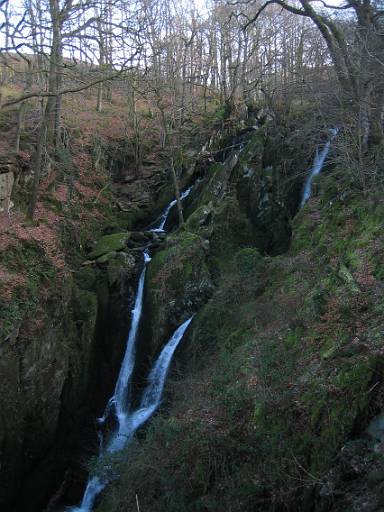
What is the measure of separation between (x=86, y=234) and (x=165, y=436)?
1020 centimetres

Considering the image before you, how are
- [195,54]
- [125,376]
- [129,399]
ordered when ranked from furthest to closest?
[195,54]
[125,376]
[129,399]

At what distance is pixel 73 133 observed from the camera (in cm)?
2083

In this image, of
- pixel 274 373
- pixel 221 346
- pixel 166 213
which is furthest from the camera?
pixel 166 213

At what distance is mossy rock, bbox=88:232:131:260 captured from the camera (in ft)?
50.1

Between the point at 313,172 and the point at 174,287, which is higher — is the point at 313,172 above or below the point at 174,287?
above

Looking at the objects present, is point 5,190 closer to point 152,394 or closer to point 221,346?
point 152,394

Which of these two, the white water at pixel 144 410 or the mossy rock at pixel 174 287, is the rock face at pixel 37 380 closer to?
the white water at pixel 144 410

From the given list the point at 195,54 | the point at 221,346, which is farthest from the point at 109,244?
the point at 195,54

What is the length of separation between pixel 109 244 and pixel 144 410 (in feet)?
20.7

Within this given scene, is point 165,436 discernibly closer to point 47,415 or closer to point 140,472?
point 140,472

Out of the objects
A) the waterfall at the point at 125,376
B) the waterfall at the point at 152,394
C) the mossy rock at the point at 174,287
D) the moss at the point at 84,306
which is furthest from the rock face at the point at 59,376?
the waterfall at the point at 152,394

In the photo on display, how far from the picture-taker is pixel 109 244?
1577 cm

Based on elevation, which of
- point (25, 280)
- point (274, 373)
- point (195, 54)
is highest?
point (195, 54)

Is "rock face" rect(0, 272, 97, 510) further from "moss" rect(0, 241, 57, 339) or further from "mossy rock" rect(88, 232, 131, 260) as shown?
"mossy rock" rect(88, 232, 131, 260)
